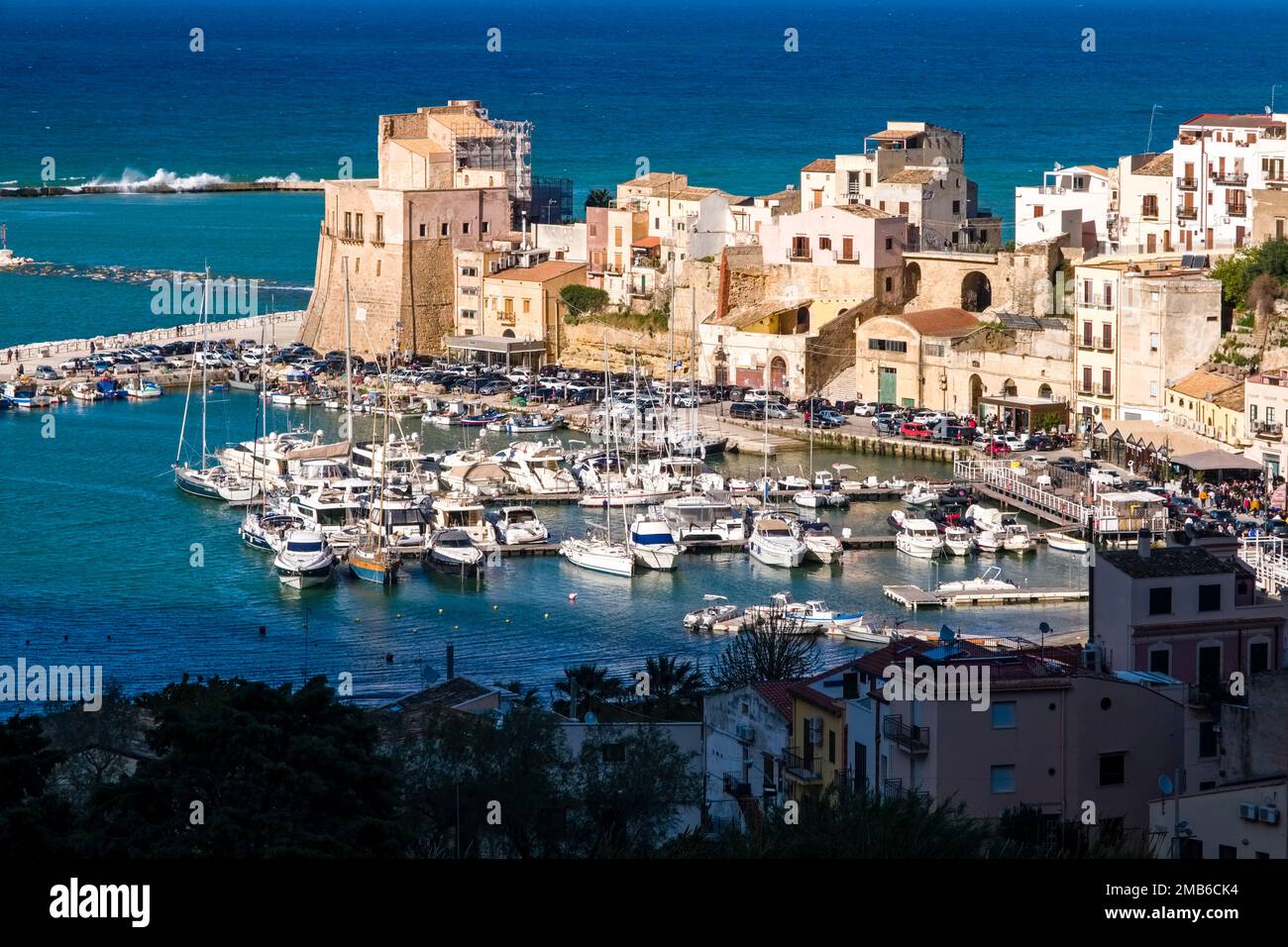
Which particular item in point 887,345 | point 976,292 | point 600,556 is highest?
point 976,292

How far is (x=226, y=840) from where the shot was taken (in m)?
14.0

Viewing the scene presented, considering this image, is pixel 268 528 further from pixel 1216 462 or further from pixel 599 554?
pixel 1216 462

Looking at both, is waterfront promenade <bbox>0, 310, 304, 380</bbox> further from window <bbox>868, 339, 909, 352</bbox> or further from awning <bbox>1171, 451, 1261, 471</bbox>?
awning <bbox>1171, 451, 1261, 471</bbox>

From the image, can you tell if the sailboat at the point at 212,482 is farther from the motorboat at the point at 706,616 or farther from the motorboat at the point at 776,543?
the motorboat at the point at 706,616

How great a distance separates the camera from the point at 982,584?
3122cm

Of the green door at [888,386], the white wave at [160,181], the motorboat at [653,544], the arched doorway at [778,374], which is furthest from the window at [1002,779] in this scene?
the white wave at [160,181]

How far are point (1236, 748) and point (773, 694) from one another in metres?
3.83

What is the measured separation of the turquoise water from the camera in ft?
92.2

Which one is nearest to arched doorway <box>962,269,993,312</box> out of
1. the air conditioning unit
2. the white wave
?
the air conditioning unit

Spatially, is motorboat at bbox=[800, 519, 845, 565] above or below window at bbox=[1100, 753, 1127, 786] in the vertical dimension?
above

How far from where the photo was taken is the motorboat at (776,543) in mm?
33219

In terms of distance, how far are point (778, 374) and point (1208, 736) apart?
29.4 metres

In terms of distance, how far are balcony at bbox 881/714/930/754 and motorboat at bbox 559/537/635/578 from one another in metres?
16.6

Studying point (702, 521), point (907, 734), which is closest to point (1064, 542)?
point (702, 521)
